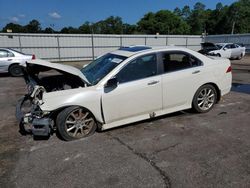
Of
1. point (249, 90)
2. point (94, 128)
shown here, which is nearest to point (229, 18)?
point (249, 90)

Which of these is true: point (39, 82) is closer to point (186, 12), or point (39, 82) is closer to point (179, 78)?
point (179, 78)

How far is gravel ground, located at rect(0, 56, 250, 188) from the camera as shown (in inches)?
118

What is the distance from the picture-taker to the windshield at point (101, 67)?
448 centimetres

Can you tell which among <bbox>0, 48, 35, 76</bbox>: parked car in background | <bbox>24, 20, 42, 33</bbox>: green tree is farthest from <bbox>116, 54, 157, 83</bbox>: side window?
<bbox>24, 20, 42, 33</bbox>: green tree

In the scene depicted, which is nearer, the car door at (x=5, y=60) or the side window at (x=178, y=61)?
the side window at (x=178, y=61)

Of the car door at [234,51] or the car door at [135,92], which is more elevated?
the car door at [234,51]

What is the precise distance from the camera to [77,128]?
4211 mm

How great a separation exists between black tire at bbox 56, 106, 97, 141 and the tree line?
2785 inches

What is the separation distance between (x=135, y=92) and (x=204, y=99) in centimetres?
188

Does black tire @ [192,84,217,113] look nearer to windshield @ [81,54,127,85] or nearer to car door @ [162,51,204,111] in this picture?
car door @ [162,51,204,111]

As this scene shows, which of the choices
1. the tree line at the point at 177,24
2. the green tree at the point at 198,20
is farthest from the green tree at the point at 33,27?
the green tree at the point at 198,20

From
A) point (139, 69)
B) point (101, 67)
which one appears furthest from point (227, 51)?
point (101, 67)

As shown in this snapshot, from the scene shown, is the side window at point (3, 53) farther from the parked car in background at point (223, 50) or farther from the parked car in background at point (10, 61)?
the parked car in background at point (223, 50)

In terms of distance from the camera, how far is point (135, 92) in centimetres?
440
